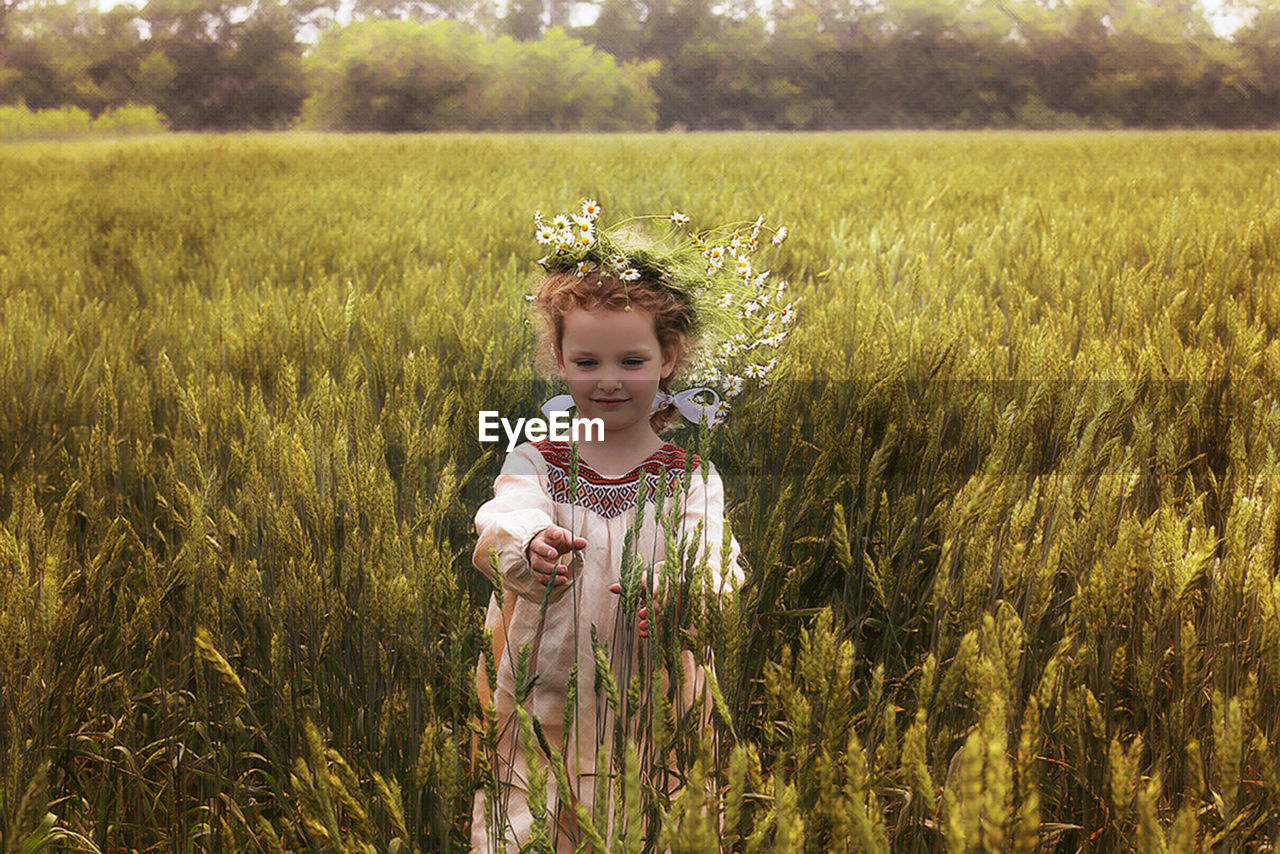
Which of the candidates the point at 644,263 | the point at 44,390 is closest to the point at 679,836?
the point at 644,263

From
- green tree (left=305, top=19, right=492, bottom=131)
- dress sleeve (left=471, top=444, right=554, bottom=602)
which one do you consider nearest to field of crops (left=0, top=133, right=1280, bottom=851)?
dress sleeve (left=471, top=444, right=554, bottom=602)

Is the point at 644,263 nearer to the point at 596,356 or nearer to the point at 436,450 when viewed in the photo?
the point at 596,356

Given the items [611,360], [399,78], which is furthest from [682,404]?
[399,78]

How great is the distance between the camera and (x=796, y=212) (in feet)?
14.7

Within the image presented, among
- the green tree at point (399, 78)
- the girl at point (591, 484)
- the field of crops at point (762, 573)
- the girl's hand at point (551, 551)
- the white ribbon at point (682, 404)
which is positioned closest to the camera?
the field of crops at point (762, 573)

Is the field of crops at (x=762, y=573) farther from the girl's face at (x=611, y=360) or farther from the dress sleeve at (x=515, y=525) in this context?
the girl's face at (x=611, y=360)

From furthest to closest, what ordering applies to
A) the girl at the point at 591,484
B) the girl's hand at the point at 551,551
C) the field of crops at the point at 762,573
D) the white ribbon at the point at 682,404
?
the white ribbon at the point at 682,404, the girl at the point at 591,484, the girl's hand at the point at 551,551, the field of crops at the point at 762,573

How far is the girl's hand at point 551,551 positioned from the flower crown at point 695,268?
1.14 ft

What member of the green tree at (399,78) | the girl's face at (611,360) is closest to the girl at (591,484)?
the girl's face at (611,360)

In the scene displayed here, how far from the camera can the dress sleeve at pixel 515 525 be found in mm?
1053

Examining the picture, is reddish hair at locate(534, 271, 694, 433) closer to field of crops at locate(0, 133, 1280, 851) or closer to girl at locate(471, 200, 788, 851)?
girl at locate(471, 200, 788, 851)

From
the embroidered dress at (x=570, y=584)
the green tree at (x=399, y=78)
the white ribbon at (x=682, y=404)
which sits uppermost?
the green tree at (x=399, y=78)

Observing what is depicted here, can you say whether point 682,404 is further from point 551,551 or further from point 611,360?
point 551,551

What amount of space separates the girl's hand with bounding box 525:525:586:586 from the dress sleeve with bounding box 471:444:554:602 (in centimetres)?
2
